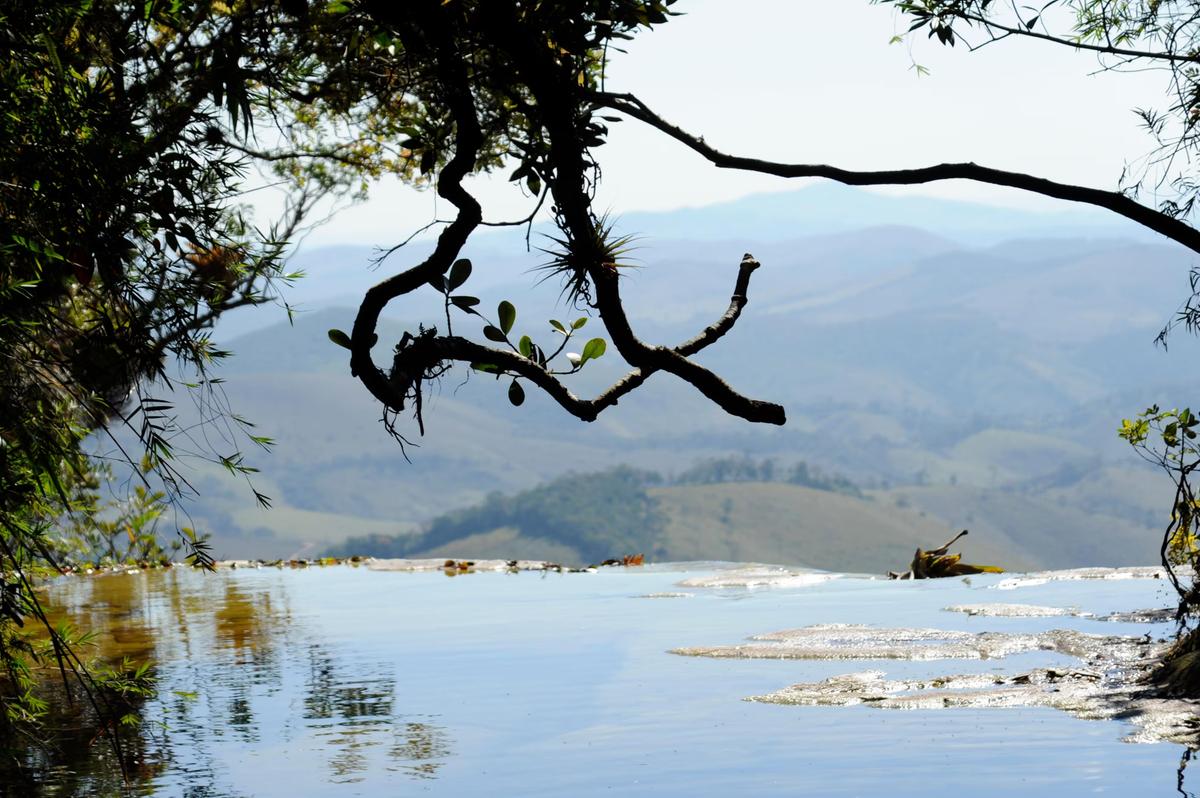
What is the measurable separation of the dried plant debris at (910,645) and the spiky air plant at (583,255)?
20.5ft

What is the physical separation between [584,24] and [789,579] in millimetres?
11919

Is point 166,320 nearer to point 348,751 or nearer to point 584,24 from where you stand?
point 584,24

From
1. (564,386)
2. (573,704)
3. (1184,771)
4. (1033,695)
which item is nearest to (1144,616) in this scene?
(1033,695)

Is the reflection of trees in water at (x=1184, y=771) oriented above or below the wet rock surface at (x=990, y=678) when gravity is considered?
below

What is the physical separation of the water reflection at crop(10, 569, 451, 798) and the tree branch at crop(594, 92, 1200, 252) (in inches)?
145

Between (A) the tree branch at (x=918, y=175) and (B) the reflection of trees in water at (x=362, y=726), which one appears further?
(B) the reflection of trees in water at (x=362, y=726)

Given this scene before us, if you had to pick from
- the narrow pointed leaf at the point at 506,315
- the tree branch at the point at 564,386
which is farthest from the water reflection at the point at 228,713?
the narrow pointed leaf at the point at 506,315

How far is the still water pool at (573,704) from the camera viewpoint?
7301mm

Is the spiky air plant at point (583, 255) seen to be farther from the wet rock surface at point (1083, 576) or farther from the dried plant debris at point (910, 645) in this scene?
the wet rock surface at point (1083, 576)

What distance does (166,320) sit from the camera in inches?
255

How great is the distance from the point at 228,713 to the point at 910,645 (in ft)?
17.5

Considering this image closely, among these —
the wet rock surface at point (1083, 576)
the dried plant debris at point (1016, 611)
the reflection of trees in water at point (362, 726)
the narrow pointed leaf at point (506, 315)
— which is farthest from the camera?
the wet rock surface at point (1083, 576)

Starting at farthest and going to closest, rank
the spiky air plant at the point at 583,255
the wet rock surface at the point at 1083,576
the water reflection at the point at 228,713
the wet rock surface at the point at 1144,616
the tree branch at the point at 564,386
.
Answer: the wet rock surface at the point at 1083,576 → the wet rock surface at the point at 1144,616 → the water reflection at the point at 228,713 → the spiky air plant at the point at 583,255 → the tree branch at the point at 564,386

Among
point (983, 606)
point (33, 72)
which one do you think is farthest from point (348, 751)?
point (983, 606)
